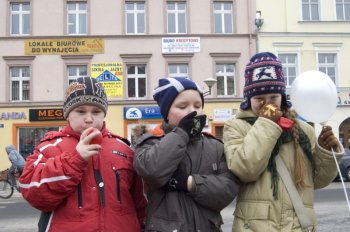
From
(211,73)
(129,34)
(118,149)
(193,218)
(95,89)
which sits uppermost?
(129,34)

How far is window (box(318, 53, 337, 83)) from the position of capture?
21.6m

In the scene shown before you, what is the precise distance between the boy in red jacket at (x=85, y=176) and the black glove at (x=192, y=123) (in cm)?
41

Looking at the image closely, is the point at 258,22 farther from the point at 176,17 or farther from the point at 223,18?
the point at 176,17

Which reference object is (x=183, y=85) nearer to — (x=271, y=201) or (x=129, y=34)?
(x=271, y=201)

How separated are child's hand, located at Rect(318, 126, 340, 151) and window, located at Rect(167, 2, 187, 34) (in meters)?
19.6

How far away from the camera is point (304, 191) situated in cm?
226

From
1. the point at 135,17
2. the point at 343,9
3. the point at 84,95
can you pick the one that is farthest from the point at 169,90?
the point at 343,9

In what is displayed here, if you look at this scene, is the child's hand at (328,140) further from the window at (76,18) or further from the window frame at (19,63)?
the window at (76,18)

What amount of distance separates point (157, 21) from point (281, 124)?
1974 cm

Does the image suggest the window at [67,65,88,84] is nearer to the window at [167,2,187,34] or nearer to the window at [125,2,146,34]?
the window at [125,2,146,34]

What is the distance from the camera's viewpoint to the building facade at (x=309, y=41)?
21.5 m

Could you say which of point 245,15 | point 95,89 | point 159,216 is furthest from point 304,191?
point 245,15

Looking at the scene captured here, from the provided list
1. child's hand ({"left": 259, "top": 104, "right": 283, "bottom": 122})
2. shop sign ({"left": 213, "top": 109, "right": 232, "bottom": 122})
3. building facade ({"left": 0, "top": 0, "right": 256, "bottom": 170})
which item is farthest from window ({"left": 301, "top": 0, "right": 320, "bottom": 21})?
child's hand ({"left": 259, "top": 104, "right": 283, "bottom": 122})

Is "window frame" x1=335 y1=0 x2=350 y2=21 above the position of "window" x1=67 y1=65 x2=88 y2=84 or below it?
above
